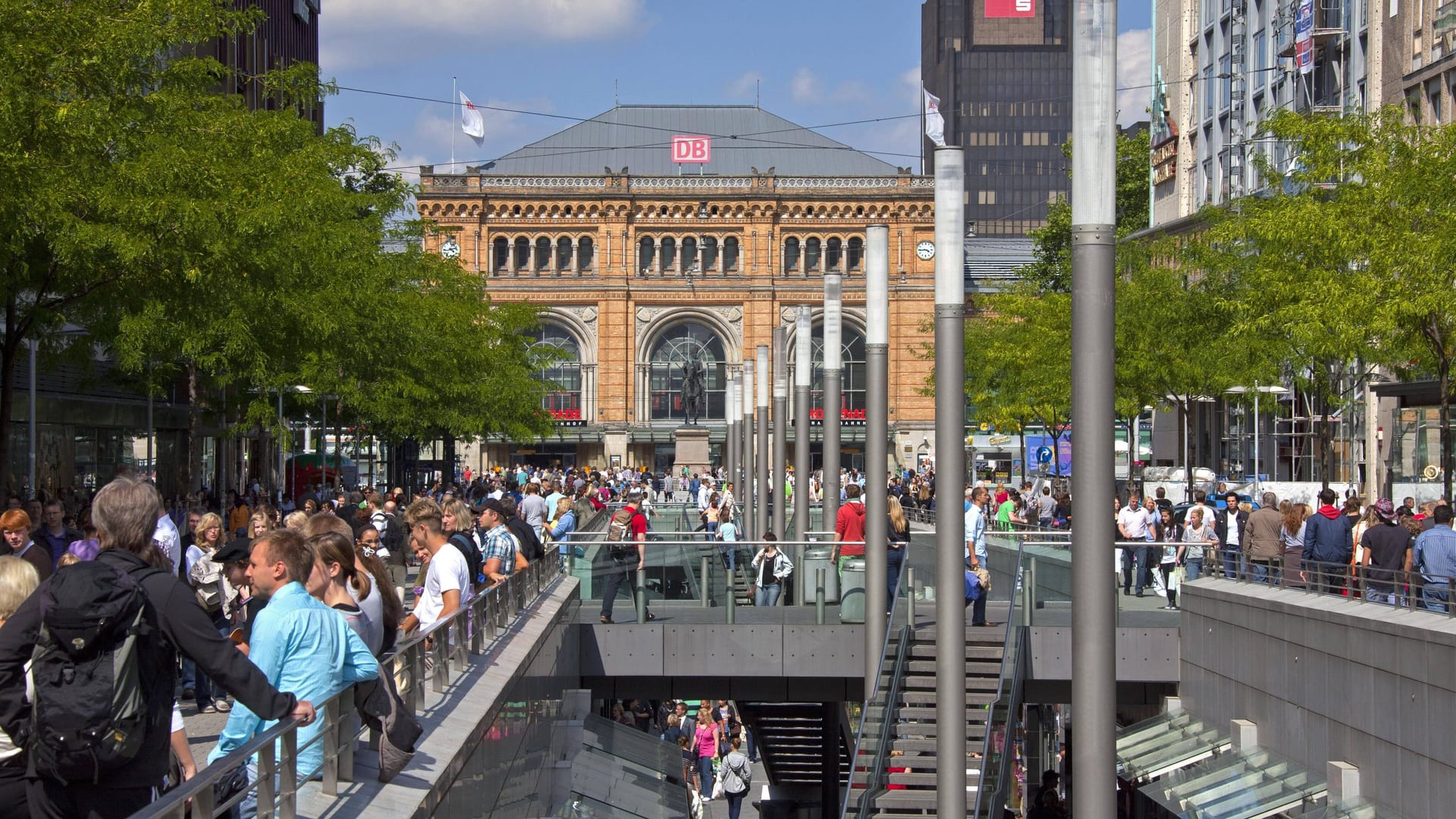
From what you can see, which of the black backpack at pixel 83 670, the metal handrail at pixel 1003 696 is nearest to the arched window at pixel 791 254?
the metal handrail at pixel 1003 696

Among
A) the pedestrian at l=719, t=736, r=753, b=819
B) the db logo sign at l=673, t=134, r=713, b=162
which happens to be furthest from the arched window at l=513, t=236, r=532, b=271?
the pedestrian at l=719, t=736, r=753, b=819

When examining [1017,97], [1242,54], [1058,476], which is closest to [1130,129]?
[1017,97]

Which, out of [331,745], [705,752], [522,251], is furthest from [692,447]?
[331,745]

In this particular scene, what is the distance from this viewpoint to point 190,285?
55.5ft

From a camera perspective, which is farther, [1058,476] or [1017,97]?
[1017,97]

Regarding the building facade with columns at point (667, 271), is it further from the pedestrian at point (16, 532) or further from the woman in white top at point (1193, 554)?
the pedestrian at point (16, 532)

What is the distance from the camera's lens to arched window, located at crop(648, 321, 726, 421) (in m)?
89.7

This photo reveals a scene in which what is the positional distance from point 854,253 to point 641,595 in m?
71.8

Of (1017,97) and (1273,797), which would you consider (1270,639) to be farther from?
(1017,97)

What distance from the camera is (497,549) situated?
1479 cm

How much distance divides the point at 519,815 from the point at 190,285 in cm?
738

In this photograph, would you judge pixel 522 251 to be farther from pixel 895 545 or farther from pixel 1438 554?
pixel 1438 554

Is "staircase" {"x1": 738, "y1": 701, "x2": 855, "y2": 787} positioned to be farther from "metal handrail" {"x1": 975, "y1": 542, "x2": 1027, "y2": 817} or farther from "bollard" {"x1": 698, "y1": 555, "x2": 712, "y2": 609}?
"metal handrail" {"x1": 975, "y1": 542, "x2": 1027, "y2": 817}

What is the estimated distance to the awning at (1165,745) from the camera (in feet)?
58.4
